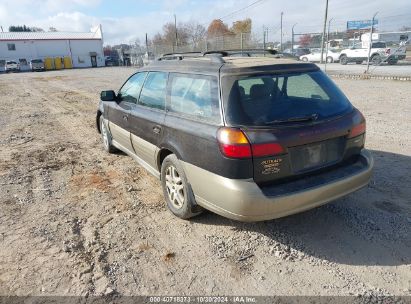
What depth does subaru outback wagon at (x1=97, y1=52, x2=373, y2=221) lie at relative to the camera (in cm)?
295

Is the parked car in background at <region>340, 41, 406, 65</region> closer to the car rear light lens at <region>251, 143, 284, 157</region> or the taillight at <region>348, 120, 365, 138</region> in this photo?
the taillight at <region>348, 120, 365, 138</region>

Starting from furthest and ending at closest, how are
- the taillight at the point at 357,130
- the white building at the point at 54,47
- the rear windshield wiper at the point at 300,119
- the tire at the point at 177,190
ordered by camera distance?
the white building at the point at 54,47 → the tire at the point at 177,190 → the taillight at the point at 357,130 → the rear windshield wiper at the point at 300,119

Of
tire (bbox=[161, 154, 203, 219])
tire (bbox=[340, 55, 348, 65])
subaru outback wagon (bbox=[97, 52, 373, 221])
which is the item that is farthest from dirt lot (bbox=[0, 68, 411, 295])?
tire (bbox=[340, 55, 348, 65])

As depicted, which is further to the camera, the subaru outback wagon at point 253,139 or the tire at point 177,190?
the tire at point 177,190

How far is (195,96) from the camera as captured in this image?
3502 millimetres

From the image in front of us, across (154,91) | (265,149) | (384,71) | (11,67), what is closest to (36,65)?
(11,67)

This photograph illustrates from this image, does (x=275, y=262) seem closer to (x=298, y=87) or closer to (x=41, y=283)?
(x=298, y=87)

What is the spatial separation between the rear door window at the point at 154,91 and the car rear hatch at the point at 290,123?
113 centimetres

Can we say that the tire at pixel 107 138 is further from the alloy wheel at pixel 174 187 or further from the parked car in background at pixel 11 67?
the parked car in background at pixel 11 67

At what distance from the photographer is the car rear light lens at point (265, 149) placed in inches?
114

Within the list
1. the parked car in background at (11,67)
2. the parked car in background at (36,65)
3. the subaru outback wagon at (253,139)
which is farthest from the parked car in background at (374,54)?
the parked car in background at (11,67)

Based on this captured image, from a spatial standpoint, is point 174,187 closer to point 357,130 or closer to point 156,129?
point 156,129

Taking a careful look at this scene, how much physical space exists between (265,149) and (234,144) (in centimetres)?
26

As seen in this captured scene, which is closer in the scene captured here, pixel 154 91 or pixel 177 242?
pixel 177 242
